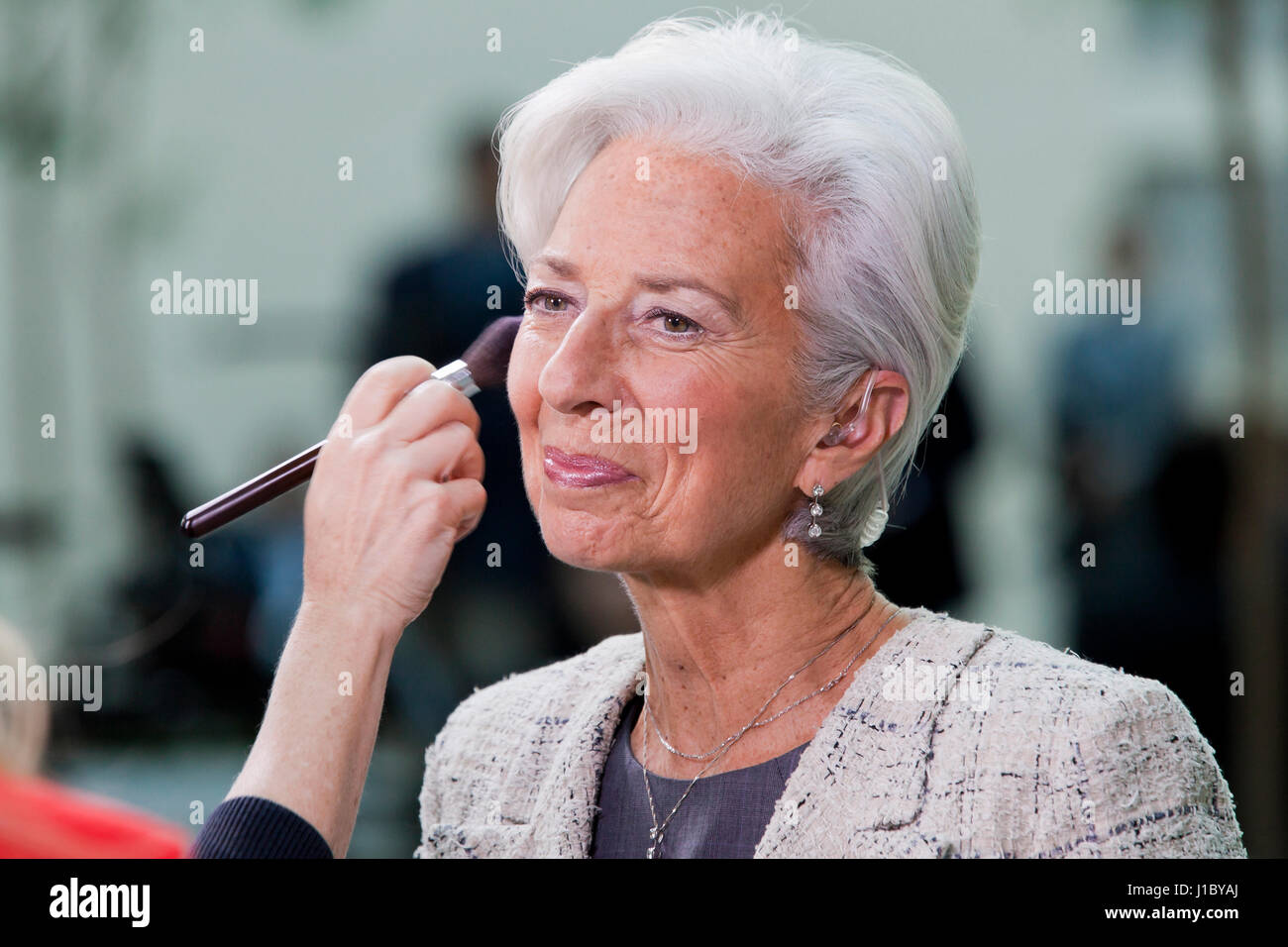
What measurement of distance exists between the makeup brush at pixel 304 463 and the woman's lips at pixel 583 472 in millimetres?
183

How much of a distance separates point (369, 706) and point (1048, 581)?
7.92ft

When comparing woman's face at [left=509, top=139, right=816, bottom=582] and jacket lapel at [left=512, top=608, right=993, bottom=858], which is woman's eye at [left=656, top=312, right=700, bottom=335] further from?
jacket lapel at [left=512, top=608, right=993, bottom=858]

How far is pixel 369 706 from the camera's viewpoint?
1.46m

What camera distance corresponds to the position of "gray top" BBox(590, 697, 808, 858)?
1590 millimetres

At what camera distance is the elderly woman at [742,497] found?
1.43 m

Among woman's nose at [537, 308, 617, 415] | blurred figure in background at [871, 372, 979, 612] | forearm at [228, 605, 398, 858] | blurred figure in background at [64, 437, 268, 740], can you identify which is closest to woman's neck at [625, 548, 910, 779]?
woman's nose at [537, 308, 617, 415]

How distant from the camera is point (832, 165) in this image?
158 cm

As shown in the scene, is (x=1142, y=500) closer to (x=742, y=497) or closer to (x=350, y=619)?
(x=742, y=497)

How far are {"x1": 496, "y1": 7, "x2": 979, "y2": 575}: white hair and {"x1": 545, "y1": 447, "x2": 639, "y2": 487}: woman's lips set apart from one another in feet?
0.83

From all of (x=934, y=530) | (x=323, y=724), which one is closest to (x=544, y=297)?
(x=323, y=724)

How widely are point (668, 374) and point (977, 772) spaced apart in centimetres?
57
